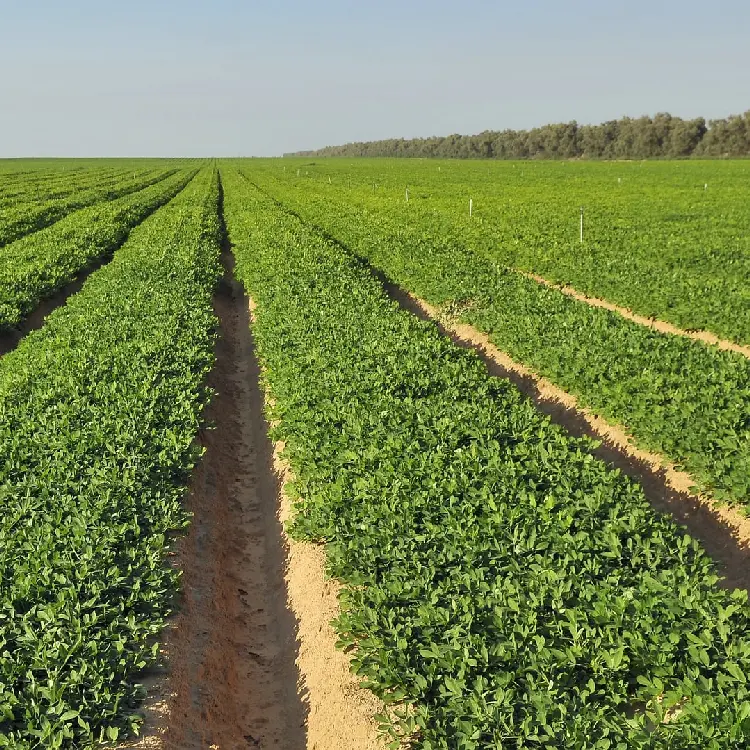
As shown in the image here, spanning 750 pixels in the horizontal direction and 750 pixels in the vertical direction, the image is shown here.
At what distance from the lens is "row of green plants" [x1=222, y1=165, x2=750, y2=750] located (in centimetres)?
419

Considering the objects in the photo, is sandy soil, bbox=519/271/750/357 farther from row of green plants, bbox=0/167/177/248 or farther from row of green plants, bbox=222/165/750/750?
row of green plants, bbox=0/167/177/248

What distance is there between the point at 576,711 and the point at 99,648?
343 cm

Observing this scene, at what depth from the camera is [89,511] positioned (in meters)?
6.19

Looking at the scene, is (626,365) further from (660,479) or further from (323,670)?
(323,670)

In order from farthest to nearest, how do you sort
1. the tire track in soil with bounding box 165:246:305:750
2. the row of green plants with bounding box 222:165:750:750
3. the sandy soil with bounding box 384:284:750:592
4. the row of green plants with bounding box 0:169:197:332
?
1. the row of green plants with bounding box 0:169:197:332
2. the sandy soil with bounding box 384:284:750:592
3. the tire track in soil with bounding box 165:246:305:750
4. the row of green plants with bounding box 222:165:750:750

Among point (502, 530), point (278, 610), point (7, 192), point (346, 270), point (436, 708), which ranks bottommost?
point (278, 610)

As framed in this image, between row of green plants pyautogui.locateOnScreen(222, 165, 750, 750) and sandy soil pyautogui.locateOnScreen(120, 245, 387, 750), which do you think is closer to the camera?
row of green plants pyautogui.locateOnScreen(222, 165, 750, 750)

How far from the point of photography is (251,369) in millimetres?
14609

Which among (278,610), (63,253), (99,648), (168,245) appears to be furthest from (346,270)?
(99,648)

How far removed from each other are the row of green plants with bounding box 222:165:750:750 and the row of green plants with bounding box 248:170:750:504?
195 cm

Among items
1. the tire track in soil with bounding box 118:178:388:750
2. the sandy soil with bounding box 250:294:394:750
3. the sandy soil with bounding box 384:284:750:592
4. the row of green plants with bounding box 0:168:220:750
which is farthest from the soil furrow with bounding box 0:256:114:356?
the sandy soil with bounding box 384:284:750:592

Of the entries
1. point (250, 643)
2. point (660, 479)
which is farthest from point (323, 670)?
point (660, 479)

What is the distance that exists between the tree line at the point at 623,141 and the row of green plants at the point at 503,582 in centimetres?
12134

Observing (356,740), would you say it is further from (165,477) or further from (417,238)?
(417,238)
